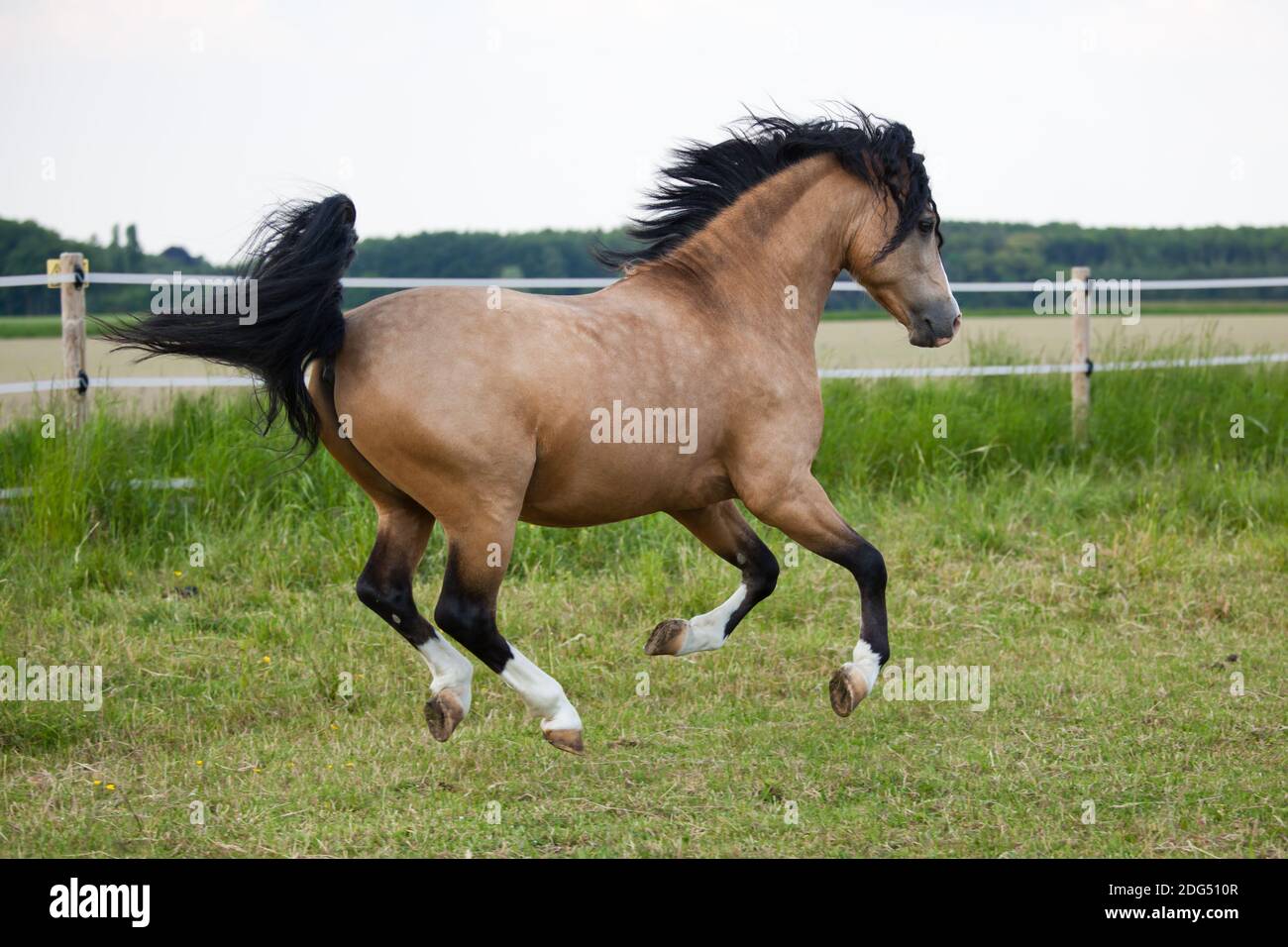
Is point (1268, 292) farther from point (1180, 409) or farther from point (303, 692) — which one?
point (303, 692)

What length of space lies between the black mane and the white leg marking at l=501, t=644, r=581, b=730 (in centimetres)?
161

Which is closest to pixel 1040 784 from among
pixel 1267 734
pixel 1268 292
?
pixel 1267 734

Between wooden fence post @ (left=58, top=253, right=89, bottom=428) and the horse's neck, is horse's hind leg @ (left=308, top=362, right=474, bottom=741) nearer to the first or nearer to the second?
the horse's neck

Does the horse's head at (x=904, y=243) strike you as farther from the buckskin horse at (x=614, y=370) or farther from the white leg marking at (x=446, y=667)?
the white leg marking at (x=446, y=667)

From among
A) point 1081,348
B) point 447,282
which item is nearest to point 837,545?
point 447,282

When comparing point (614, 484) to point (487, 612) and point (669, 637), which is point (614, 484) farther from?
point (669, 637)

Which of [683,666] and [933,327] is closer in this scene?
[933,327]

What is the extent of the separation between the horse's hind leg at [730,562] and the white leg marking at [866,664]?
0.52 m

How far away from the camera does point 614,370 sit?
170 inches

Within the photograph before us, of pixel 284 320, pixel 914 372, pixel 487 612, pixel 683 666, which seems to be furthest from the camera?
pixel 914 372

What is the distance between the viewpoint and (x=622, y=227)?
4949 mm

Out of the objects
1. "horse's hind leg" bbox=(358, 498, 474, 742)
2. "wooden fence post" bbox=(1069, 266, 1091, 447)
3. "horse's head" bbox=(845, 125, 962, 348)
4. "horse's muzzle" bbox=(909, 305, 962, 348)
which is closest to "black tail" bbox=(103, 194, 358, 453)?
"horse's hind leg" bbox=(358, 498, 474, 742)

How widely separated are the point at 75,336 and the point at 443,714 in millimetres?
4751

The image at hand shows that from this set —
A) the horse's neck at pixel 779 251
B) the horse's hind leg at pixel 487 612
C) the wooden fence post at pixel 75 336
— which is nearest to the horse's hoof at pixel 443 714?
the horse's hind leg at pixel 487 612
